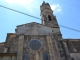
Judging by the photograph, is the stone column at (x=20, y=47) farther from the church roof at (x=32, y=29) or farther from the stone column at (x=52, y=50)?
the stone column at (x=52, y=50)

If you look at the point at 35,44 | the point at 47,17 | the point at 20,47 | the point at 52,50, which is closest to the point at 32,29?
the point at 35,44

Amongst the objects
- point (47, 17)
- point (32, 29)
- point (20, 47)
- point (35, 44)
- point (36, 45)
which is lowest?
point (20, 47)

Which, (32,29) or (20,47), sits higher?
(32,29)

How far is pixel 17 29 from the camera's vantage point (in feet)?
61.7

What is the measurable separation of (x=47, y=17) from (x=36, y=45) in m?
11.3

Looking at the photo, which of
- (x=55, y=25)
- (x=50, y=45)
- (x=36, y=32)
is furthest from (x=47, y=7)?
(x=50, y=45)

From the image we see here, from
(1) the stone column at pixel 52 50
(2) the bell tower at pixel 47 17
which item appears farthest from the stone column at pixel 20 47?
(2) the bell tower at pixel 47 17

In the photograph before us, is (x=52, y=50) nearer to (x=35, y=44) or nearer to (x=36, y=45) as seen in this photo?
(x=36, y=45)

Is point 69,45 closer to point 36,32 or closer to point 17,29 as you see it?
point 36,32

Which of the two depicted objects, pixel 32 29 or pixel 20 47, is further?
pixel 32 29

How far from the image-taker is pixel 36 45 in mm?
16156

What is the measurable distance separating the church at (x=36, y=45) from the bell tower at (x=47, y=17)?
5275 mm

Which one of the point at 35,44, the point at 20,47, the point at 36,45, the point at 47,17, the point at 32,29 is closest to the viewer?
the point at 20,47

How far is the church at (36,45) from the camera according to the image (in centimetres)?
1488
